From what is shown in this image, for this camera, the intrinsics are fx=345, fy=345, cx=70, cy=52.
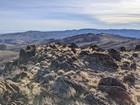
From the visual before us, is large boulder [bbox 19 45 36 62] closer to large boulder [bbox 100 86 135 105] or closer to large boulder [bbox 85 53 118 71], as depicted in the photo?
large boulder [bbox 85 53 118 71]

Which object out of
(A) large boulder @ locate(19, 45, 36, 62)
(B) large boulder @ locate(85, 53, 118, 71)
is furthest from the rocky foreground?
(A) large boulder @ locate(19, 45, 36, 62)

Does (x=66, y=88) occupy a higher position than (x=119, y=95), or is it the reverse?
(x=66, y=88)

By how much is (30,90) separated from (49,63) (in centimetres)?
1027

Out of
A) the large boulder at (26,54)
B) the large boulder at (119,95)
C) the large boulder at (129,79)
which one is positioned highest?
the large boulder at (26,54)

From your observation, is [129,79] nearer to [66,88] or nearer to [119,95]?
[119,95]

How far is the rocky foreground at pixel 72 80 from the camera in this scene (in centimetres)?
3544

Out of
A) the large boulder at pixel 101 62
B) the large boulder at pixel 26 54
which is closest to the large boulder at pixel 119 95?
the large boulder at pixel 101 62

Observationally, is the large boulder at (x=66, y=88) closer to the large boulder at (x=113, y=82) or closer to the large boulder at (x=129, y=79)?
the large boulder at (x=113, y=82)

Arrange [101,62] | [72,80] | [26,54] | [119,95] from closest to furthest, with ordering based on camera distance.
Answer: [119,95] → [72,80] → [101,62] → [26,54]

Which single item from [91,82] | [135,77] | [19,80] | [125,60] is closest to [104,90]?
[91,82]

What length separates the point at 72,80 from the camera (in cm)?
3884

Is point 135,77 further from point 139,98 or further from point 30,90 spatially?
point 30,90

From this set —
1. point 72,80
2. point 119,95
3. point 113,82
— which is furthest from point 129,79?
point 72,80

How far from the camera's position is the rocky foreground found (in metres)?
35.4
